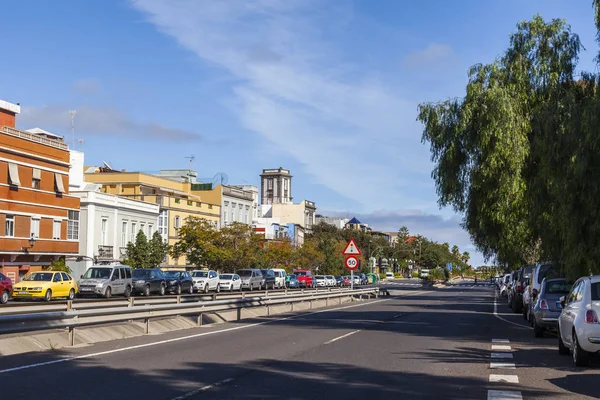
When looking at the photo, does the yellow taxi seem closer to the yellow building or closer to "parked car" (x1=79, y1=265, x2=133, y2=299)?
"parked car" (x1=79, y1=265, x2=133, y2=299)

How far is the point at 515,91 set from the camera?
32.0 meters

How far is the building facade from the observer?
A: 6038 cm

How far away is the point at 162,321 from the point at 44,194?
34.6 metres

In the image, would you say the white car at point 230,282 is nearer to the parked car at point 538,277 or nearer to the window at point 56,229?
the window at point 56,229

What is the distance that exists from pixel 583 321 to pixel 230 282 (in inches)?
1734

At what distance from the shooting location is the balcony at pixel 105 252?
61594mm

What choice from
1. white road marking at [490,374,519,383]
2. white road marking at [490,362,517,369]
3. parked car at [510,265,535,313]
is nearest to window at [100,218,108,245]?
parked car at [510,265,535,313]

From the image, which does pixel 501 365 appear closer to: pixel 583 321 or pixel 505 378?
pixel 583 321

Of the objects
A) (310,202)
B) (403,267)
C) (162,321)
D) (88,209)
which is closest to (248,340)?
(162,321)

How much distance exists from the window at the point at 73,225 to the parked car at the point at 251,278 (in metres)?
13.2

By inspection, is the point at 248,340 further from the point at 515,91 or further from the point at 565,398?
the point at 515,91

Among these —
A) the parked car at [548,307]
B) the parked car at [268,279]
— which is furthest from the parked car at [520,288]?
the parked car at [268,279]

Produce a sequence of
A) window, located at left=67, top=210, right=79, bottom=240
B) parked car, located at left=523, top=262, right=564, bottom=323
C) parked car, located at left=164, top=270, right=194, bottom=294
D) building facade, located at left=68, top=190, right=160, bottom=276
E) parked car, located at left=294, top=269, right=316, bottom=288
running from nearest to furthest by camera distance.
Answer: parked car, located at left=523, top=262, right=564, bottom=323, parked car, located at left=164, top=270, right=194, bottom=294, window, located at left=67, top=210, right=79, bottom=240, building facade, located at left=68, top=190, right=160, bottom=276, parked car, located at left=294, top=269, right=316, bottom=288

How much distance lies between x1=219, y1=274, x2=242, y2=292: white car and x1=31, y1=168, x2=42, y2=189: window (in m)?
14.5
